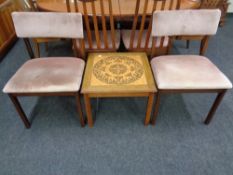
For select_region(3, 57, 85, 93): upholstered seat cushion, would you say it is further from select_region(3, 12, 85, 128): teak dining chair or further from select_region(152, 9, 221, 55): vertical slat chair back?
select_region(152, 9, 221, 55): vertical slat chair back

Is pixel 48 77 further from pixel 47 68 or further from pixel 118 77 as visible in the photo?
pixel 118 77

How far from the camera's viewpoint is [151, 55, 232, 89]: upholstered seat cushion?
1.17 metres

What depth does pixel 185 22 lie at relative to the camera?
133cm

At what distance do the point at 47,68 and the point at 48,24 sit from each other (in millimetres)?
347

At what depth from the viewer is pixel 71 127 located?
1.45 m

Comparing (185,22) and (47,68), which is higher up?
(185,22)

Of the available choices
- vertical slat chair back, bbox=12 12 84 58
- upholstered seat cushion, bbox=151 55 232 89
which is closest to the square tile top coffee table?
upholstered seat cushion, bbox=151 55 232 89

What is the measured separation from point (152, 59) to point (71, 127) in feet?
2.94

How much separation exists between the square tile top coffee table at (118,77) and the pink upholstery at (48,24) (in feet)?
0.91

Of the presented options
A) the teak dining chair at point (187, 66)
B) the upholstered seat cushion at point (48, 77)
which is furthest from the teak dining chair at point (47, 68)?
the teak dining chair at point (187, 66)

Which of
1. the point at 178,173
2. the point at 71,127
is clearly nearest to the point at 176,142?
the point at 178,173

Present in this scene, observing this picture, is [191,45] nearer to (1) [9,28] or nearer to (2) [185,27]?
(2) [185,27]

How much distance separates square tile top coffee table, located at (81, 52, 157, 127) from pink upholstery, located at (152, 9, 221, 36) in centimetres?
28

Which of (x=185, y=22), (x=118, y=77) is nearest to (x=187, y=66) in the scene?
(x=185, y=22)
